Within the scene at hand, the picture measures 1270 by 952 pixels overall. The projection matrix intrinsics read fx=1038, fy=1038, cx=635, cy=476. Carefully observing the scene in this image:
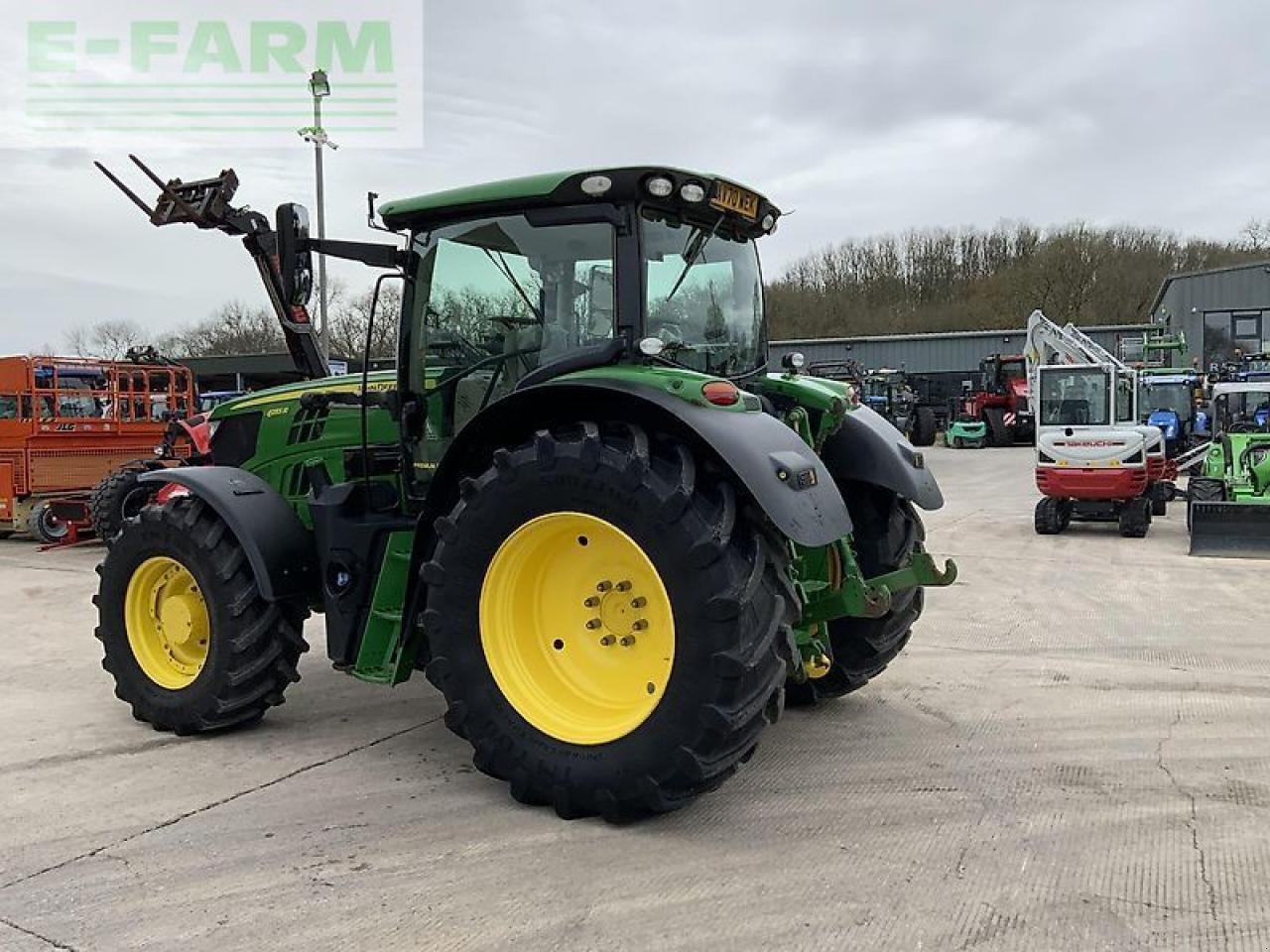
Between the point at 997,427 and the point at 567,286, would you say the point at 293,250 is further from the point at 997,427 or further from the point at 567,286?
the point at 997,427

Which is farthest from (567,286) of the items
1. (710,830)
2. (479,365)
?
(710,830)

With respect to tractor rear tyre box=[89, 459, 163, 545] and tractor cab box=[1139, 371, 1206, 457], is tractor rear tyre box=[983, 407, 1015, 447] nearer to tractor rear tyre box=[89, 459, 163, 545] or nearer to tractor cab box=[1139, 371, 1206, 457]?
tractor cab box=[1139, 371, 1206, 457]

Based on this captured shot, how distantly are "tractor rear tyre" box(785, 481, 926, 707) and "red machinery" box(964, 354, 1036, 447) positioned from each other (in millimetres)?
27094

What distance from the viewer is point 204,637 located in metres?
4.65

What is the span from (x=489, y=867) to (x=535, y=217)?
7.70 ft

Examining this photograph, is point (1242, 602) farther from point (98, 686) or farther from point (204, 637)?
point (98, 686)

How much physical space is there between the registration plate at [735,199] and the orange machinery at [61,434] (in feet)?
33.2

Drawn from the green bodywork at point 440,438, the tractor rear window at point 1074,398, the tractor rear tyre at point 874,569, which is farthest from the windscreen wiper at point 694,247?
the tractor rear window at point 1074,398

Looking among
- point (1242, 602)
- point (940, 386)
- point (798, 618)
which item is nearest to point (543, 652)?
point (798, 618)

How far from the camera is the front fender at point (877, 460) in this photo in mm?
4547

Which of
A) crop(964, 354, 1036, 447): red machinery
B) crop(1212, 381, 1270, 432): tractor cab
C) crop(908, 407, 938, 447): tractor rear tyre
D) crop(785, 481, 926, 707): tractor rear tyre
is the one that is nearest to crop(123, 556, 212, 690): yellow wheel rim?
crop(785, 481, 926, 707): tractor rear tyre

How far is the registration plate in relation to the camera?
4.06m

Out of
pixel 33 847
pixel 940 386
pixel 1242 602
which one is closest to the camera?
pixel 33 847

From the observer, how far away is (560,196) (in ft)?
12.8
